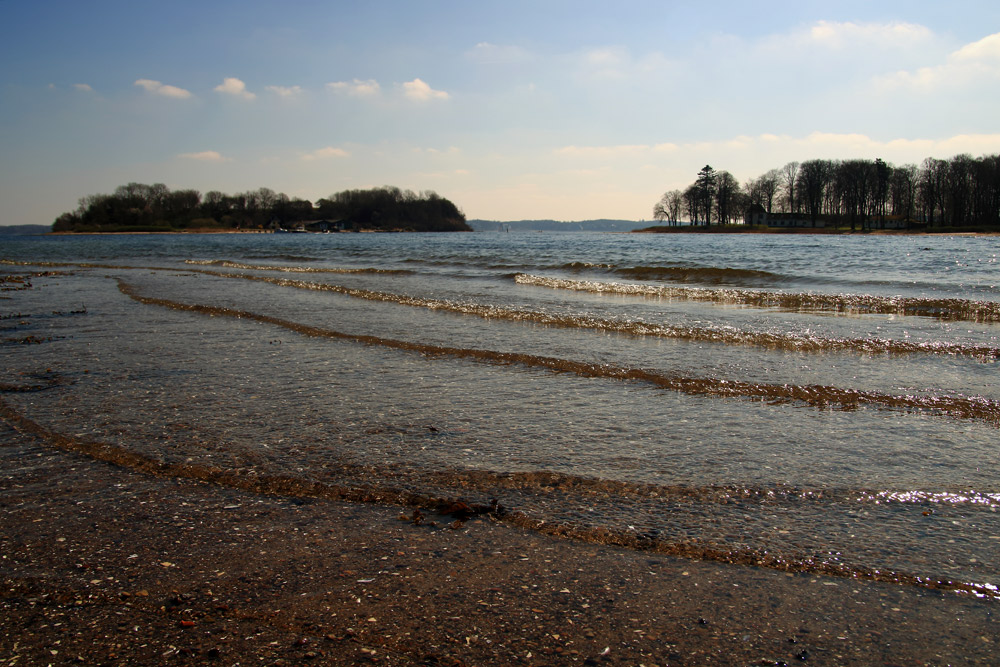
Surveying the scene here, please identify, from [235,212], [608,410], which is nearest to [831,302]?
[608,410]

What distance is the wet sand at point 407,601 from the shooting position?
2305 millimetres

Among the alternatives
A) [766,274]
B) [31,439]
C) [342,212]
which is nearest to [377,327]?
[31,439]

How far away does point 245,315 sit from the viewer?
12.6 m

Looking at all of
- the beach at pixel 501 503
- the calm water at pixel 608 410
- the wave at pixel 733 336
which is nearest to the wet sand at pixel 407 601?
the beach at pixel 501 503

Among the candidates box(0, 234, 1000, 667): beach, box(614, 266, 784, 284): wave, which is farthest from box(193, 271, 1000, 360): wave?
box(614, 266, 784, 284): wave

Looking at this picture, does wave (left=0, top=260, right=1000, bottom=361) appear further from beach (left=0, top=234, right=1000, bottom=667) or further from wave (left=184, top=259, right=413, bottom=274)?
wave (left=184, top=259, right=413, bottom=274)

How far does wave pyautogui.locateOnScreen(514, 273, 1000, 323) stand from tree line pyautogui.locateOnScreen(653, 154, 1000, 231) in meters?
88.7

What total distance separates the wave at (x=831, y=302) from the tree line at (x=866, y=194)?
291ft

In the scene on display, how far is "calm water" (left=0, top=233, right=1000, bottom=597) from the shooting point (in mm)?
3486

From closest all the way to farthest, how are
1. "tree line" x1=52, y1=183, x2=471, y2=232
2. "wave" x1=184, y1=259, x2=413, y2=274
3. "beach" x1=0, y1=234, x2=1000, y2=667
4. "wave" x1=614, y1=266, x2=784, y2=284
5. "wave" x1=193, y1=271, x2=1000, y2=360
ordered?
1. "beach" x1=0, y1=234, x2=1000, y2=667
2. "wave" x1=193, y1=271, x2=1000, y2=360
3. "wave" x1=614, y1=266, x2=784, y2=284
4. "wave" x1=184, y1=259, x2=413, y2=274
5. "tree line" x1=52, y1=183, x2=471, y2=232

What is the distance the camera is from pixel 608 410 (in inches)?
227

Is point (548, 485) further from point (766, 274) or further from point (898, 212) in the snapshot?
point (898, 212)

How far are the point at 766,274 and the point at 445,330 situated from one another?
16.4m

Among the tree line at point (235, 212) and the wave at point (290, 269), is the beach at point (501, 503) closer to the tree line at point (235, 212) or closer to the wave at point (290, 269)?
the wave at point (290, 269)
